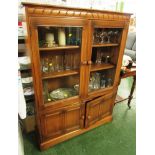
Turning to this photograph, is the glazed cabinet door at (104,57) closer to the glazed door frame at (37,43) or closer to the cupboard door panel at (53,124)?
the glazed door frame at (37,43)

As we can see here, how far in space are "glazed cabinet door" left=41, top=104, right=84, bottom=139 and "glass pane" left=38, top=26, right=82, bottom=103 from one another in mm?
157

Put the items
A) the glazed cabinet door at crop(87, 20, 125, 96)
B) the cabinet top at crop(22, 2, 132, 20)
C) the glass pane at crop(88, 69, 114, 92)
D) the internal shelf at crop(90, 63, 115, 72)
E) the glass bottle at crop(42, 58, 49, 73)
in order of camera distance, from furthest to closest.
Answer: the glass pane at crop(88, 69, 114, 92) < the internal shelf at crop(90, 63, 115, 72) < the glazed cabinet door at crop(87, 20, 125, 96) < the glass bottle at crop(42, 58, 49, 73) < the cabinet top at crop(22, 2, 132, 20)

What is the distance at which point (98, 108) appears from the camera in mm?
1759

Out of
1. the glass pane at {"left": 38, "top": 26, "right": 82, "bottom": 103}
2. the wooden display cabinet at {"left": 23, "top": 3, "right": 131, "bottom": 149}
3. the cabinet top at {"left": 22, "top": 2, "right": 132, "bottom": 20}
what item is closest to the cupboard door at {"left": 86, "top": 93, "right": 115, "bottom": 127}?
the wooden display cabinet at {"left": 23, "top": 3, "right": 131, "bottom": 149}

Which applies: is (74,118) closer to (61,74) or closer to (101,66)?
(61,74)

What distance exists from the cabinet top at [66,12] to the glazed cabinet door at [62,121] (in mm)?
967

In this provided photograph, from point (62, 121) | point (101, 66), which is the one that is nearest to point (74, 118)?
point (62, 121)

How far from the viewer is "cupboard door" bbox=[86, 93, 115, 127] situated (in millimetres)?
1659

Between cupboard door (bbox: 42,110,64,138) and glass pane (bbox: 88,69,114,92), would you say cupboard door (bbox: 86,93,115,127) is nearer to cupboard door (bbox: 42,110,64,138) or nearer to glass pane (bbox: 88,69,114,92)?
glass pane (bbox: 88,69,114,92)

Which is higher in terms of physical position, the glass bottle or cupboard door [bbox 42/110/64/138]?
the glass bottle
